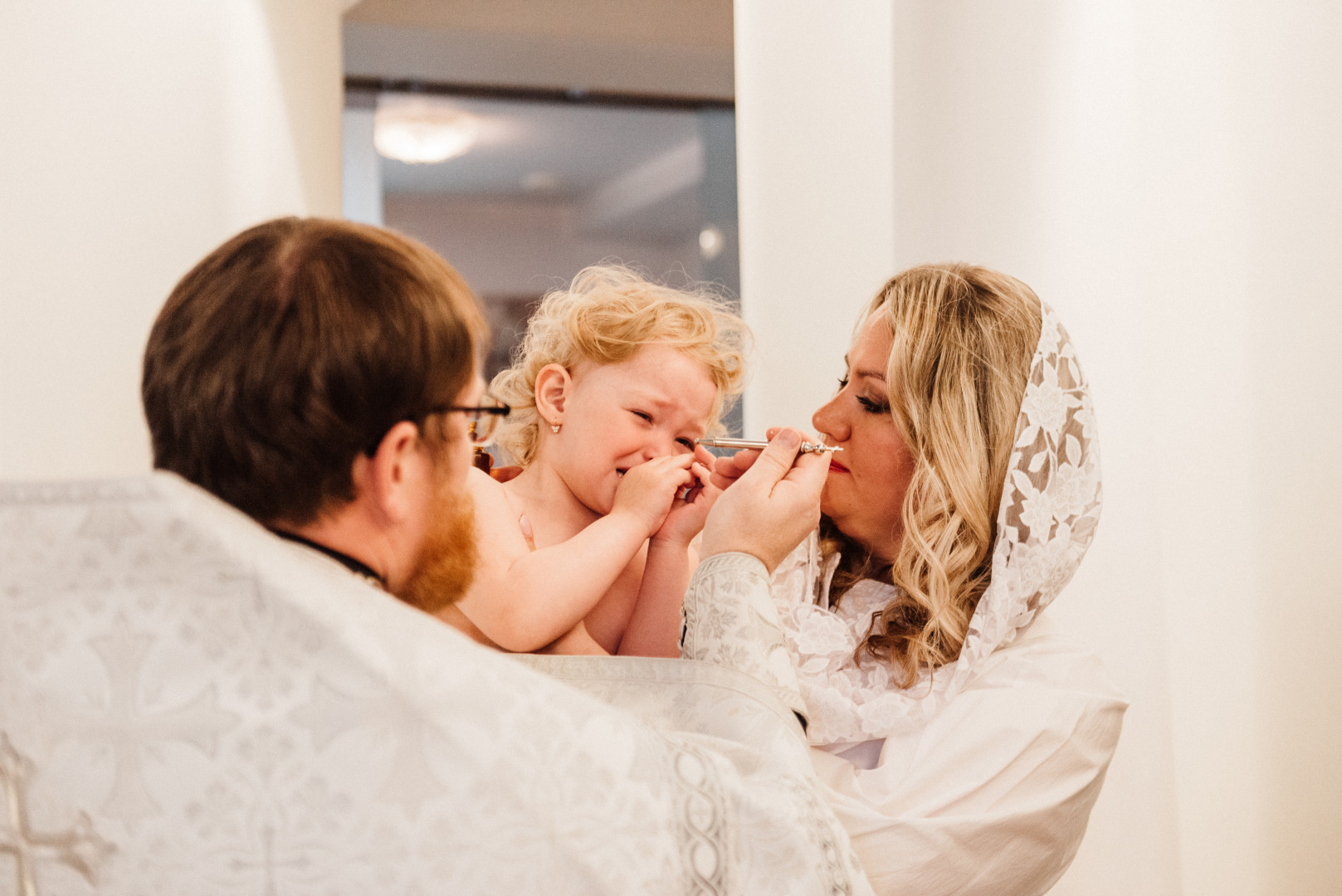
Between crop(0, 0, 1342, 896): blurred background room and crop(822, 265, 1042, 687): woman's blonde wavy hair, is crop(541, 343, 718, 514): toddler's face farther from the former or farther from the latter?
crop(0, 0, 1342, 896): blurred background room

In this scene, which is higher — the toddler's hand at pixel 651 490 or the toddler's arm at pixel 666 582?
the toddler's hand at pixel 651 490

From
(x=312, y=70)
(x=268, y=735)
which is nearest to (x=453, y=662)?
(x=268, y=735)

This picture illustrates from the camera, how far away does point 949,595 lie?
56.1 inches

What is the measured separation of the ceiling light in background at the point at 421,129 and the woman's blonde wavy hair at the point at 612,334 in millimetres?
4011

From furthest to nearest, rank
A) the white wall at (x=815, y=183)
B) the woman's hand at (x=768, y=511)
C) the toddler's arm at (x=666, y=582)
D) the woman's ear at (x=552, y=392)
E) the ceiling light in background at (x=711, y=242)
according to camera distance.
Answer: the ceiling light in background at (x=711, y=242) → the white wall at (x=815, y=183) → the woman's ear at (x=552, y=392) → the toddler's arm at (x=666, y=582) → the woman's hand at (x=768, y=511)

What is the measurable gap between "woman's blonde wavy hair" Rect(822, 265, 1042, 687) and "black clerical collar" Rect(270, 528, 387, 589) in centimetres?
78

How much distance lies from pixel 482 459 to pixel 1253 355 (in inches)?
58.9

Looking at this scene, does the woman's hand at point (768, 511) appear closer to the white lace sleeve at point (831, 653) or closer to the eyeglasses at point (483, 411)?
the white lace sleeve at point (831, 653)

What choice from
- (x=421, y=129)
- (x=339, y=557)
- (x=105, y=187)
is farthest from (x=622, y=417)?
(x=421, y=129)

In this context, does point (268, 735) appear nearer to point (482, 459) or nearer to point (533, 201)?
point (482, 459)

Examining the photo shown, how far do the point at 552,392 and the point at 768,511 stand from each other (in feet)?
1.70

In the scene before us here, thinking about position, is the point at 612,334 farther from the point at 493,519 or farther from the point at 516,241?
the point at 516,241

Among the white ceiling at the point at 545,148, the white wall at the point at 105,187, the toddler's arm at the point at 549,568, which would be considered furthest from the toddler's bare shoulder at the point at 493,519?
the white ceiling at the point at 545,148

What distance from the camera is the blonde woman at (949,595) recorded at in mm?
1239
